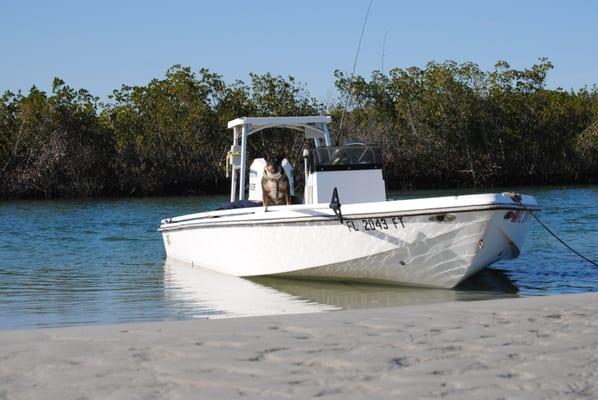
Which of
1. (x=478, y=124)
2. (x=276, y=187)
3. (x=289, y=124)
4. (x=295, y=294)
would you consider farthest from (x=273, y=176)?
(x=478, y=124)

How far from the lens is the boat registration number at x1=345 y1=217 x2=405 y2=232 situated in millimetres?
10617

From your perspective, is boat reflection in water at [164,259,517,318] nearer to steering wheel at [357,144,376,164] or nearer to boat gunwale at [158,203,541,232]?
boat gunwale at [158,203,541,232]

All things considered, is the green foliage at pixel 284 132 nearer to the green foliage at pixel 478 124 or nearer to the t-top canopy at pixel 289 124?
the green foliage at pixel 478 124

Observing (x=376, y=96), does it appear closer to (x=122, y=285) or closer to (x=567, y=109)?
(x=567, y=109)

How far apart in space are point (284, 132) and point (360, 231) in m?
34.8

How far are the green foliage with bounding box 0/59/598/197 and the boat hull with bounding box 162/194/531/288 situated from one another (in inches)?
1350

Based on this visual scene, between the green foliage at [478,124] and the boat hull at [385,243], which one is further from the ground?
the green foliage at [478,124]

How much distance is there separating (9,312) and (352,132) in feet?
125

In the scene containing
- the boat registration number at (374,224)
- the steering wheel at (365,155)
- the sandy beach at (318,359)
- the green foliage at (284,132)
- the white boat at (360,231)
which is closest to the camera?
the sandy beach at (318,359)

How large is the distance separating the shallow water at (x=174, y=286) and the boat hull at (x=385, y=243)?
249 mm

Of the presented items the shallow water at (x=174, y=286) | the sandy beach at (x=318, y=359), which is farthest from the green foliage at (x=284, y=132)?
the sandy beach at (x=318, y=359)

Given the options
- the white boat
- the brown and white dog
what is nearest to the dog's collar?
the brown and white dog

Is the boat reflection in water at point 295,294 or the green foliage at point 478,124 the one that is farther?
the green foliage at point 478,124

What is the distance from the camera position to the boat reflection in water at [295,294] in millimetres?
10125
